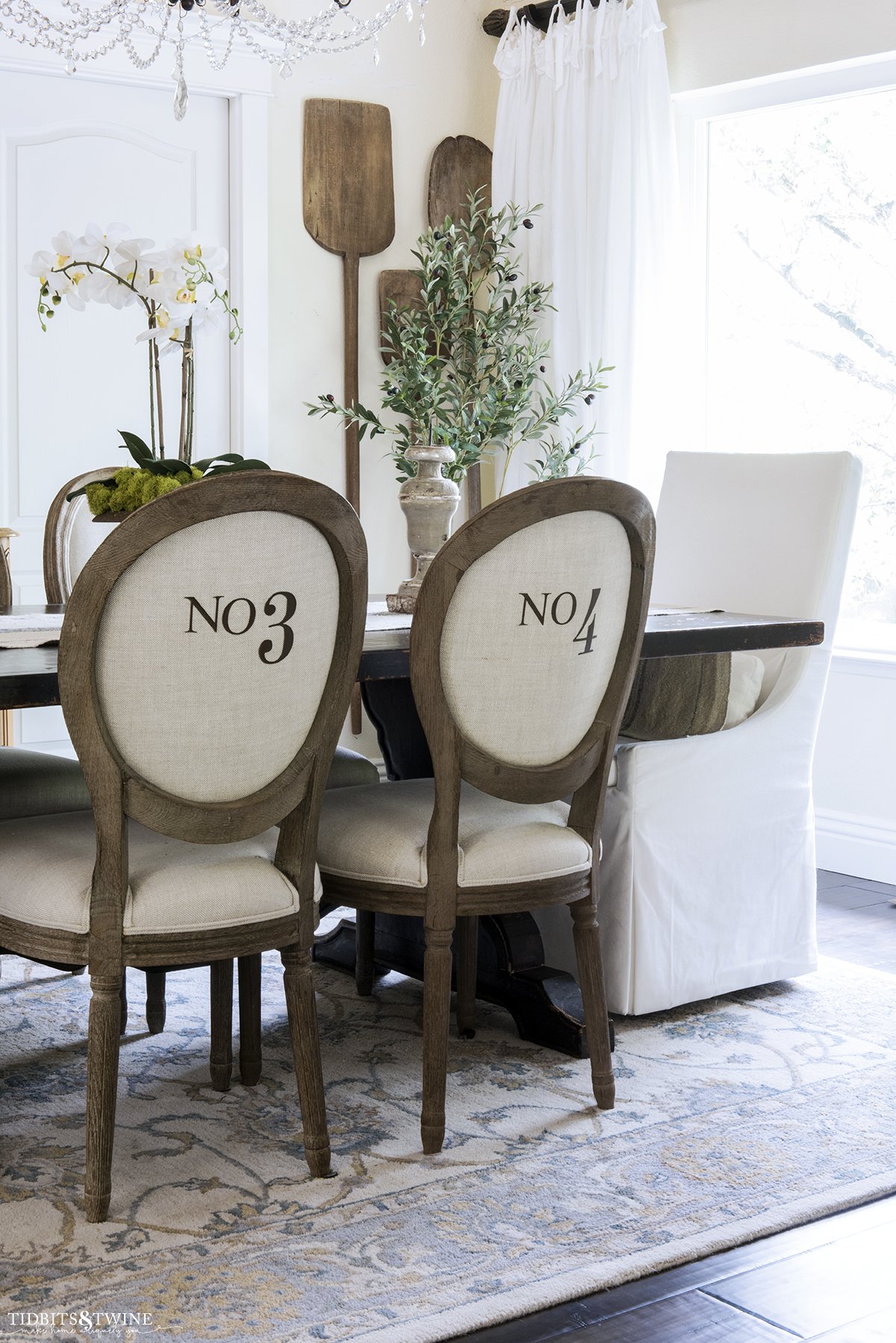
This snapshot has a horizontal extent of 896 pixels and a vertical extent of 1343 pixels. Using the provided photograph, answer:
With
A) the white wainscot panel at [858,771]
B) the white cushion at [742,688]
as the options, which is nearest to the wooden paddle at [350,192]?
the white wainscot panel at [858,771]

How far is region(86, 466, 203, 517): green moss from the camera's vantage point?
243 cm

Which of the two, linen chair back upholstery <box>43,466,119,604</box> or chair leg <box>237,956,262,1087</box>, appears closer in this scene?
chair leg <box>237,956,262,1087</box>

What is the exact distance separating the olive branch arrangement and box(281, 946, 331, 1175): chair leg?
255 centimetres

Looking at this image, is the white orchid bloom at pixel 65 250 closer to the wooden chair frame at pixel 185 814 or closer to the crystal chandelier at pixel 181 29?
the crystal chandelier at pixel 181 29

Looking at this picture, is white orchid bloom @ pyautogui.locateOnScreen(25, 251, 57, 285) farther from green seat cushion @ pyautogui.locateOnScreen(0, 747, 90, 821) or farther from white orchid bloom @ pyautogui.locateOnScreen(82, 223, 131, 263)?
green seat cushion @ pyautogui.locateOnScreen(0, 747, 90, 821)

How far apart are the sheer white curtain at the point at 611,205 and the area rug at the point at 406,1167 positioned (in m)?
2.16

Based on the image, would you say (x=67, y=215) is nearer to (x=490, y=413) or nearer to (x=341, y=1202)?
(x=490, y=413)

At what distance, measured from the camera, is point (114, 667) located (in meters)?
1.82

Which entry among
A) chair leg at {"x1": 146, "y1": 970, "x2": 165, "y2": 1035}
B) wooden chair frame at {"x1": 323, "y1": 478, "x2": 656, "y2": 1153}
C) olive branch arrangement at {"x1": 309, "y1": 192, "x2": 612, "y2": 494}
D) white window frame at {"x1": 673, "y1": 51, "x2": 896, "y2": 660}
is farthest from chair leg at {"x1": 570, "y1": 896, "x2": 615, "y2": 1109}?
olive branch arrangement at {"x1": 309, "y1": 192, "x2": 612, "y2": 494}

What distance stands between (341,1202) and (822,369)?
3041 mm

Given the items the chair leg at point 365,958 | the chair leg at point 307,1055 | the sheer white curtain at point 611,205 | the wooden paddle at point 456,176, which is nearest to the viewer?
the chair leg at point 307,1055

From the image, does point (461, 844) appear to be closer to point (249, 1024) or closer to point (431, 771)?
Result: point (249, 1024)

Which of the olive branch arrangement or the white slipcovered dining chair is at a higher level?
the olive branch arrangement

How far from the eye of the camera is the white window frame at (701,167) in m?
4.21
